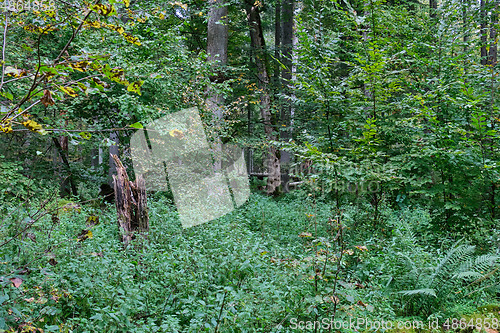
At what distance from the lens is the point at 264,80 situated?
498 inches

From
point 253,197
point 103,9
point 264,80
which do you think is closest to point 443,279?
point 103,9

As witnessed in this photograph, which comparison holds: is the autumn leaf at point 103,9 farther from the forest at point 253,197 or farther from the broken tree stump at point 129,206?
the broken tree stump at point 129,206

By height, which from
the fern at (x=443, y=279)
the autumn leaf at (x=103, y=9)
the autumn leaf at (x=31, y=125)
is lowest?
the fern at (x=443, y=279)

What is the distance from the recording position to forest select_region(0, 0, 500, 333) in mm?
3000

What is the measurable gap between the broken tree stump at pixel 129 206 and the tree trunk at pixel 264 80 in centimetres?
636

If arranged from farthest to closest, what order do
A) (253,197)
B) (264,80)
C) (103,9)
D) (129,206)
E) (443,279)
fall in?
(264,80) → (253,197) → (129,206) → (443,279) → (103,9)

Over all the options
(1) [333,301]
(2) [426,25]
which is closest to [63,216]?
(1) [333,301]

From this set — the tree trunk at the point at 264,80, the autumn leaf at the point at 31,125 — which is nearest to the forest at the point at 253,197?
the autumn leaf at the point at 31,125

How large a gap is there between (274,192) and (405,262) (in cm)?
897

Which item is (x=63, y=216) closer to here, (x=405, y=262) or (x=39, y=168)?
(x=39, y=168)

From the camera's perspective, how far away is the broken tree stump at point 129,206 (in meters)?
6.04

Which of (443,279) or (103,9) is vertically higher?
(103,9)

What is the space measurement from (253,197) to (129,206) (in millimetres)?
5532

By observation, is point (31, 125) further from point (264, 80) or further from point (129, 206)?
point (264, 80)
